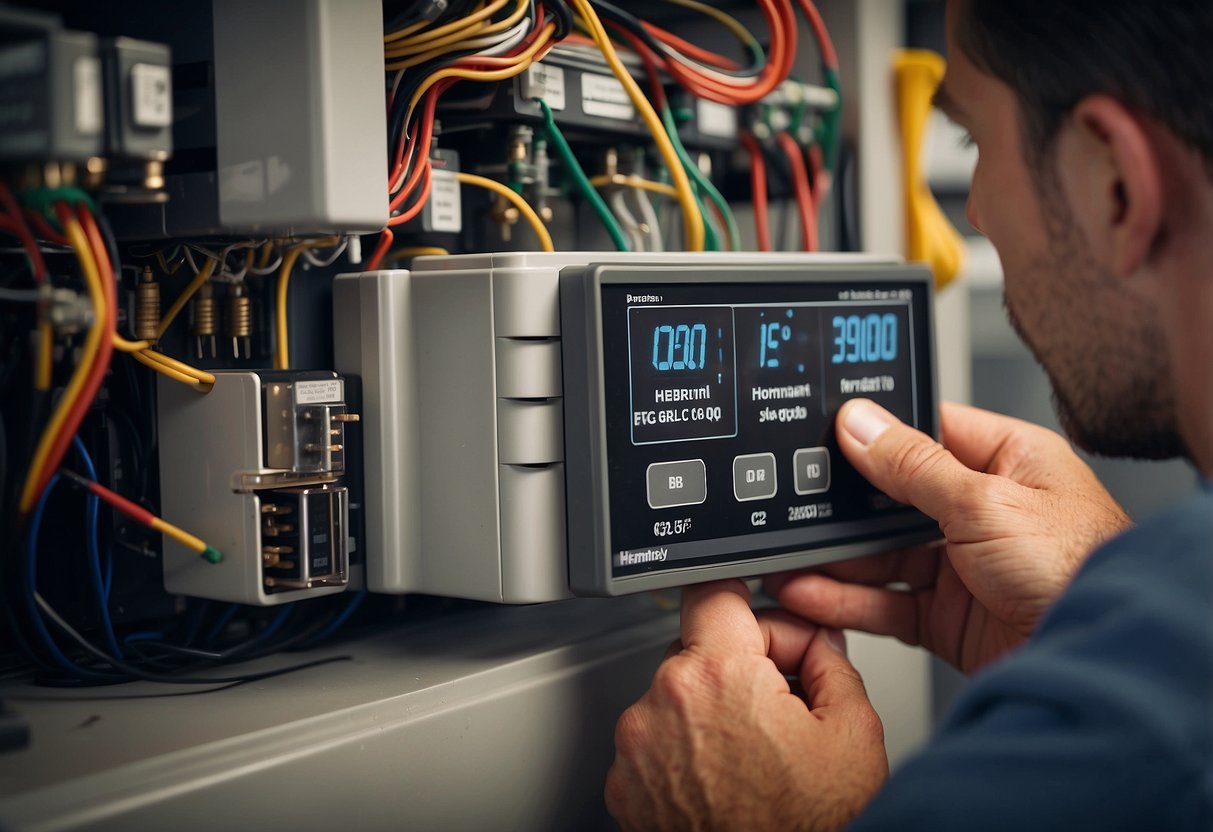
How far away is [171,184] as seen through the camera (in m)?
0.71

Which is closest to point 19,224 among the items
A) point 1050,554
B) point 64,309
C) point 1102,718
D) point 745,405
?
point 64,309

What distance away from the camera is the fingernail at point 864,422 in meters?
0.89

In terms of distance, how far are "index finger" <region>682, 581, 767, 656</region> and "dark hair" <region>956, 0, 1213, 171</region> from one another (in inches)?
14.5

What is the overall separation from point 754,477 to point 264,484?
1.13 feet

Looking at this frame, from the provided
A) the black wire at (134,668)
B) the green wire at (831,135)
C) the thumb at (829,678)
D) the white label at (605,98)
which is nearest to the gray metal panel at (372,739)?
Result: the black wire at (134,668)

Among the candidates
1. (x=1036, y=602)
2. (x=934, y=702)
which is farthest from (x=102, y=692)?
(x=934, y=702)

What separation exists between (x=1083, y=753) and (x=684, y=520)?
33 centimetres

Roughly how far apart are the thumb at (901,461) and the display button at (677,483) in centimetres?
14

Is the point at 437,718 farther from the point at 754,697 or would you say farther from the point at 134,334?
the point at 134,334

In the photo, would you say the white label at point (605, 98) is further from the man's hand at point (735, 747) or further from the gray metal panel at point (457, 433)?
the man's hand at point (735, 747)

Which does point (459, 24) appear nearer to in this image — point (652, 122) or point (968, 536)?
point (652, 122)

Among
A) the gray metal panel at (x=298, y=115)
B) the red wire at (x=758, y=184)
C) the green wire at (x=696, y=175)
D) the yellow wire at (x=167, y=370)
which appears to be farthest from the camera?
the red wire at (x=758, y=184)

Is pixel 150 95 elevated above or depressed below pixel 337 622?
above

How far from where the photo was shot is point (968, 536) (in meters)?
0.85
